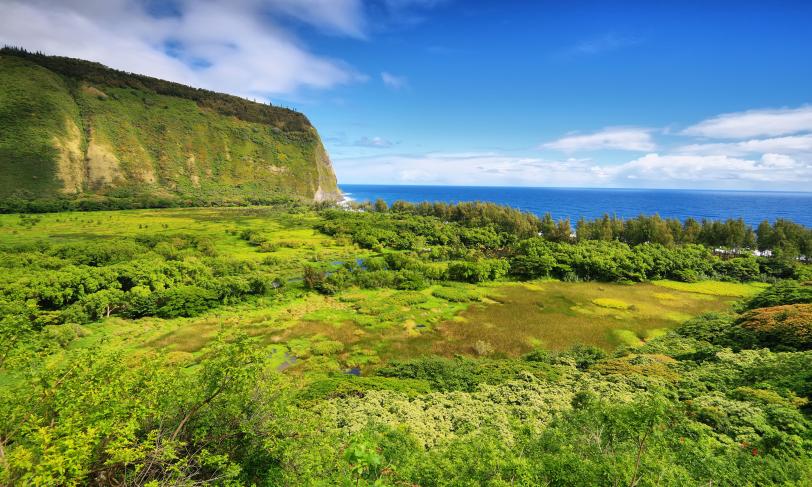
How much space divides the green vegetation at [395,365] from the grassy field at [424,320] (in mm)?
441

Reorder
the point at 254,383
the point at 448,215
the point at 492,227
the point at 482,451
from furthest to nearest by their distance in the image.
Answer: the point at 448,215 < the point at 492,227 < the point at 254,383 < the point at 482,451

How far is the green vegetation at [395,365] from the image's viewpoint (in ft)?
41.7

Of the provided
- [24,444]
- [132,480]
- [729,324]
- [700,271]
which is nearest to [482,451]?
[132,480]

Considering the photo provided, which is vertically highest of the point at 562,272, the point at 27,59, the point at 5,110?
the point at 27,59

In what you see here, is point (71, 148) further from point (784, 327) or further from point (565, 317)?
point (784, 327)

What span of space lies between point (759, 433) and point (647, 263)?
71.1 metres

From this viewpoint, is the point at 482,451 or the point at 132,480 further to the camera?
the point at 482,451

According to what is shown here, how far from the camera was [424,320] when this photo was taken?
177 ft

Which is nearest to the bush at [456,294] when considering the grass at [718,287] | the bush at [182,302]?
the grass at [718,287]

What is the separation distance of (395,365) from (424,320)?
1844 centimetres

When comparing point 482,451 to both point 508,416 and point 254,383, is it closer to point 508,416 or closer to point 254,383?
point 508,416

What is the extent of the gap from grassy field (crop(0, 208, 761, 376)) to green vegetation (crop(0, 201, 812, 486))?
1.45 ft

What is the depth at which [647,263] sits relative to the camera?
255ft

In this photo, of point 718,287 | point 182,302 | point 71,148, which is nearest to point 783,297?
point 718,287
